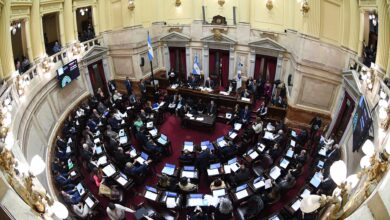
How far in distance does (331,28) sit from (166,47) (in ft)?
32.1

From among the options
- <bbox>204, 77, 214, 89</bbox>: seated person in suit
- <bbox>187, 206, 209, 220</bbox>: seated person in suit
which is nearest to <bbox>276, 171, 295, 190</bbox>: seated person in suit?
<bbox>187, 206, 209, 220</bbox>: seated person in suit

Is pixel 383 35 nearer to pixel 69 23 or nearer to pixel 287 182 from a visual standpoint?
pixel 287 182

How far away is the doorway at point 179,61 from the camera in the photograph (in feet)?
59.2

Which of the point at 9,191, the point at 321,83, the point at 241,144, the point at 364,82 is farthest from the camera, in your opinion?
the point at 321,83

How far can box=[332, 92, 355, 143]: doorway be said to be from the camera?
11.0 m

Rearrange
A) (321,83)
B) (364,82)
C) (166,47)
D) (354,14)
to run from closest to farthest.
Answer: (364,82)
(354,14)
(321,83)
(166,47)

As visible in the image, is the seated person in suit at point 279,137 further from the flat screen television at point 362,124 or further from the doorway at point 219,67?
the doorway at point 219,67

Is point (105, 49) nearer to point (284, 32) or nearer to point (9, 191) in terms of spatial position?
point (284, 32)

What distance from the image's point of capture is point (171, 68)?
731 inches

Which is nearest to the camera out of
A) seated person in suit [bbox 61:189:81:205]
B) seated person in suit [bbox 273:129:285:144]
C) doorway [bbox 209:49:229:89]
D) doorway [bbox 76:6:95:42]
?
seated person in suit [bbox 61:189:81:205]

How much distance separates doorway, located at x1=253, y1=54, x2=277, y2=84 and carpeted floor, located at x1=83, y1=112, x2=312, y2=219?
4234 millimetres

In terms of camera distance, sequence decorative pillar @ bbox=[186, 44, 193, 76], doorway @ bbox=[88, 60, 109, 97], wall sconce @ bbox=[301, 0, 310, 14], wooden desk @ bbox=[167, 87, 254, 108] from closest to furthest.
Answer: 1. wall sconce @ bbox=[301, 0, 310, 14]
2. wooden desk @ bbox=[167, 87, 254, 108]
3. doorway @ bbox=[88, 60, 109, 97]
4. decorative pillar @ bbox=[186, 44, 193, 76]

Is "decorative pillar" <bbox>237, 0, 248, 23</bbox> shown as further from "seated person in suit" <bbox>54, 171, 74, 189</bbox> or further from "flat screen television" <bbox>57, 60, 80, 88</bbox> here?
"seated person in suit" <bbox>54, 171, 74, 189</bbox>

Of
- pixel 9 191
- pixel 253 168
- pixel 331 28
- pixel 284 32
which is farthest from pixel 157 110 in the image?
pixel 9 191
